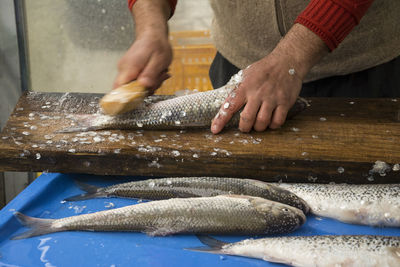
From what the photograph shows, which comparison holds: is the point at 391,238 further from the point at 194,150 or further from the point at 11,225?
the point at 11,225

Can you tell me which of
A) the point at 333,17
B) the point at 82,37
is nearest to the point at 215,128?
the point at 333,17

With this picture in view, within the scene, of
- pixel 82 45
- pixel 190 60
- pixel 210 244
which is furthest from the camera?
pixel 82 45

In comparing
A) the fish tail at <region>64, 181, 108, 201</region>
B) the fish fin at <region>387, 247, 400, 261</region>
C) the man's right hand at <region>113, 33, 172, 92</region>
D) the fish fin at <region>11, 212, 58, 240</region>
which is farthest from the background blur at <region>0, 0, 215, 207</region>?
the fish fin at <region>387, 247, 400, 261</region>

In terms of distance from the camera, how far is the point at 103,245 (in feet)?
3.57

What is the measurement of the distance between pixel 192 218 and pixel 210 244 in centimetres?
9

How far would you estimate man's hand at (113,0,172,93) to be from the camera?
1.61 m

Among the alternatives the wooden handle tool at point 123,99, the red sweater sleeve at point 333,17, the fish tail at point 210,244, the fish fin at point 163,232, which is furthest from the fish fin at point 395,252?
the wooden handle tool at point 123,99

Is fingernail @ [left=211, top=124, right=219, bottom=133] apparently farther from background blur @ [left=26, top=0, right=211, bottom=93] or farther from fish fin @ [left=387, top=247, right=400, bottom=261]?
background blur @ [left=26, top=0, right=211, bottom=93]

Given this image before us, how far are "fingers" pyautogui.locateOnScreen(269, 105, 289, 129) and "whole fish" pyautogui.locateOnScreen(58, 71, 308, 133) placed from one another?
98 mm

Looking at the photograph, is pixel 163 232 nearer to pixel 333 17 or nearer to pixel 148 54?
pixel 148 54

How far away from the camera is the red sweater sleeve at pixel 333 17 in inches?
58.6

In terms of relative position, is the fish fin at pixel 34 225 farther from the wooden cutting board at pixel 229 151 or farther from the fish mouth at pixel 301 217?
the fish mouth at pixel 301 217

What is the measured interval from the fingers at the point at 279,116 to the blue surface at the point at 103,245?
405mm

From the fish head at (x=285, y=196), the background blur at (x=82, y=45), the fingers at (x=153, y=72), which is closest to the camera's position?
the fish head at (x=285, y=196)
